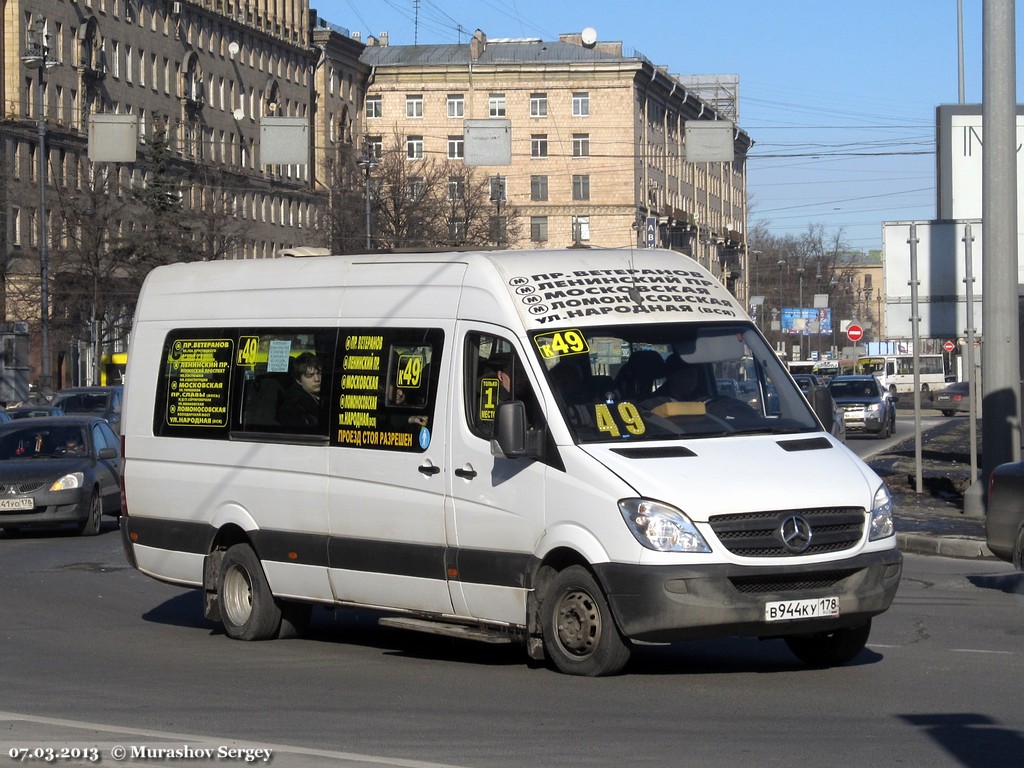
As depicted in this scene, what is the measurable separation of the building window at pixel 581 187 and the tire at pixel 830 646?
10153 centimetres

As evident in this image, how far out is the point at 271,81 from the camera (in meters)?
101

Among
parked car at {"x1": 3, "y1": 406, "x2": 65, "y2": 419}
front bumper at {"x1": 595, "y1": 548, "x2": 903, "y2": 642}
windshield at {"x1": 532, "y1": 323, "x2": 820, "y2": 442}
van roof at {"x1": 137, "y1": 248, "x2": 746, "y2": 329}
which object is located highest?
van roof at {"x1": 137, "y1": 248, "x2": 746, "y2": 329}

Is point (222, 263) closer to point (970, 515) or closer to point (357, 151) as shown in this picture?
point (970, 515)

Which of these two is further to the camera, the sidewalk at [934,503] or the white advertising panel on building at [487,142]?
the white advertising panel on building at [487,142]

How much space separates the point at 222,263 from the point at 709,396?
4.28m

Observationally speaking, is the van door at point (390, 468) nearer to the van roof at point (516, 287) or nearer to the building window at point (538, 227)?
the van roof at point (516, 287)

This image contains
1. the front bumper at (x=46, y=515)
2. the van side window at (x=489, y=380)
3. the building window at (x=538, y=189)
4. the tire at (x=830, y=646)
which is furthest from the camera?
the building window at (x=538, y=189)

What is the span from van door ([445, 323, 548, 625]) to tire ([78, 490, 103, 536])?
12787mm

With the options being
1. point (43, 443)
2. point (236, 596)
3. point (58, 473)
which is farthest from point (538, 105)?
point (236, 596)

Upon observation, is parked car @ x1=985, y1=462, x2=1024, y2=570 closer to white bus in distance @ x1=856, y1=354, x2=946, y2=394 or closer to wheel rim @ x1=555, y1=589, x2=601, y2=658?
wheel rim @ x1=555, y1=589, x2=601, y2=658

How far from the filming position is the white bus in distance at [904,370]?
88500 millimetres

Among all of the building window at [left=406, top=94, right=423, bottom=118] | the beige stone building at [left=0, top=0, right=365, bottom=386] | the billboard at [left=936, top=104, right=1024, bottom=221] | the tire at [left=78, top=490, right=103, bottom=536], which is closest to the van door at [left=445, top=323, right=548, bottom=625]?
the tire at [left=78, top=490, right=103, bottom=536]

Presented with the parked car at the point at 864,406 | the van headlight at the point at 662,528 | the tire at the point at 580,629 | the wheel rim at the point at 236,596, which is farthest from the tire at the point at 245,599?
the parked car at the point at 864,406

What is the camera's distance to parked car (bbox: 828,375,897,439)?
48.3 meters
